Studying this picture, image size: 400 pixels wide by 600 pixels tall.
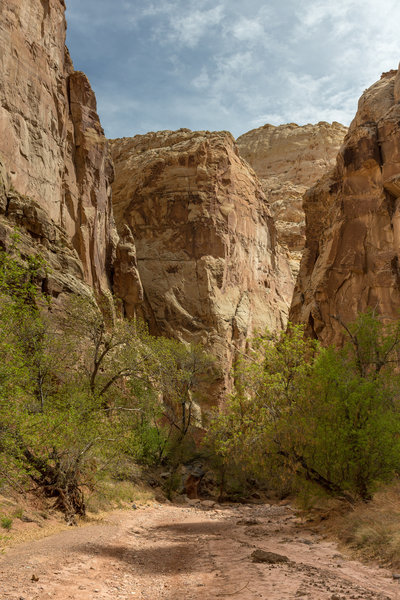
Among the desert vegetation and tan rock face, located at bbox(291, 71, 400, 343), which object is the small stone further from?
tan rock face, located at bbox(291, 71, 400, 343)

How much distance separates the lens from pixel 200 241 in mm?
54438

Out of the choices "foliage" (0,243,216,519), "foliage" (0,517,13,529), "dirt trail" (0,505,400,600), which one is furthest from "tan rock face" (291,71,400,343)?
"foliage" (0,517,13,529)

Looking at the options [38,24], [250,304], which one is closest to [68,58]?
[38,24]

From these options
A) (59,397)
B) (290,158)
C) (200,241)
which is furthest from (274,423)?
(290,158)

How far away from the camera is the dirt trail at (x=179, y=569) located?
295 inches

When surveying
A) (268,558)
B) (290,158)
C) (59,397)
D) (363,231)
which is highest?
(290,158)

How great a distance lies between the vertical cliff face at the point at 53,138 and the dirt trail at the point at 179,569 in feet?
73.7

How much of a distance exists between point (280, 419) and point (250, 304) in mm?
39984

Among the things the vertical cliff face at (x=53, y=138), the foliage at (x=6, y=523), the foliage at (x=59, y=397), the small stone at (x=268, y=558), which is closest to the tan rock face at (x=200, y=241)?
the vertical cliff face at (x=53, y=138)

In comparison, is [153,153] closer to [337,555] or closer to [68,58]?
[68,58]

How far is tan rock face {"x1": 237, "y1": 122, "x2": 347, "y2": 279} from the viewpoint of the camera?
9796cm

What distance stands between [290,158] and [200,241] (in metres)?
71.7

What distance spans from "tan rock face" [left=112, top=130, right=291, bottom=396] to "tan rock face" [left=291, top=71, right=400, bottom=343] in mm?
12318

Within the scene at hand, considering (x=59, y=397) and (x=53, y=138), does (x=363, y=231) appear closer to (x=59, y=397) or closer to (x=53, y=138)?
(x=53, y=138)
